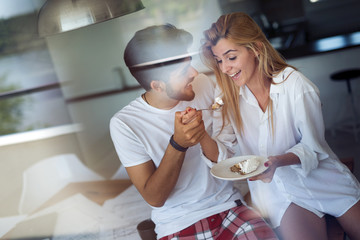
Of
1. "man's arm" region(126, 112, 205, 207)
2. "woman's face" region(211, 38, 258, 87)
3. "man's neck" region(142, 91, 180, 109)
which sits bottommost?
"man's arm" region(126, 112, 205, 207)

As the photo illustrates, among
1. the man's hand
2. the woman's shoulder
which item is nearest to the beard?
the man's hand

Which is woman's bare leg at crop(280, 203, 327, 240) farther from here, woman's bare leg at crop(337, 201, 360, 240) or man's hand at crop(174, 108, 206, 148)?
man's hand at crop(174, 108, 206, 148)

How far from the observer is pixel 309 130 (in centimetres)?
97

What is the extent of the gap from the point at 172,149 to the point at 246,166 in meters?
0.21

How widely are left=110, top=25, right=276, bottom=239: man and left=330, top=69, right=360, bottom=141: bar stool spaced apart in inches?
13.1

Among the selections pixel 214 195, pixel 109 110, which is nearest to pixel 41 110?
pixel 109 110

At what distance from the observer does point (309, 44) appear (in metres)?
1.06

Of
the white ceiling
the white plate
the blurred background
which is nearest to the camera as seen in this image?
the white plate

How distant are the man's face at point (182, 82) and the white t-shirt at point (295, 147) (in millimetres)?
77

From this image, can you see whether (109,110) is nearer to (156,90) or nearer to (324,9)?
(156,90)

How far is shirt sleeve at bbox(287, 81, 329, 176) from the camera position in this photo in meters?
0.96

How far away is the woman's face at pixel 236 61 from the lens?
3.13 feet

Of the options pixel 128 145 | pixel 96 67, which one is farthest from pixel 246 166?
pixel 96 67

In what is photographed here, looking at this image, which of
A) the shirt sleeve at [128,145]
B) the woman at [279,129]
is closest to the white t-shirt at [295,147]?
the woman at [279,129]
